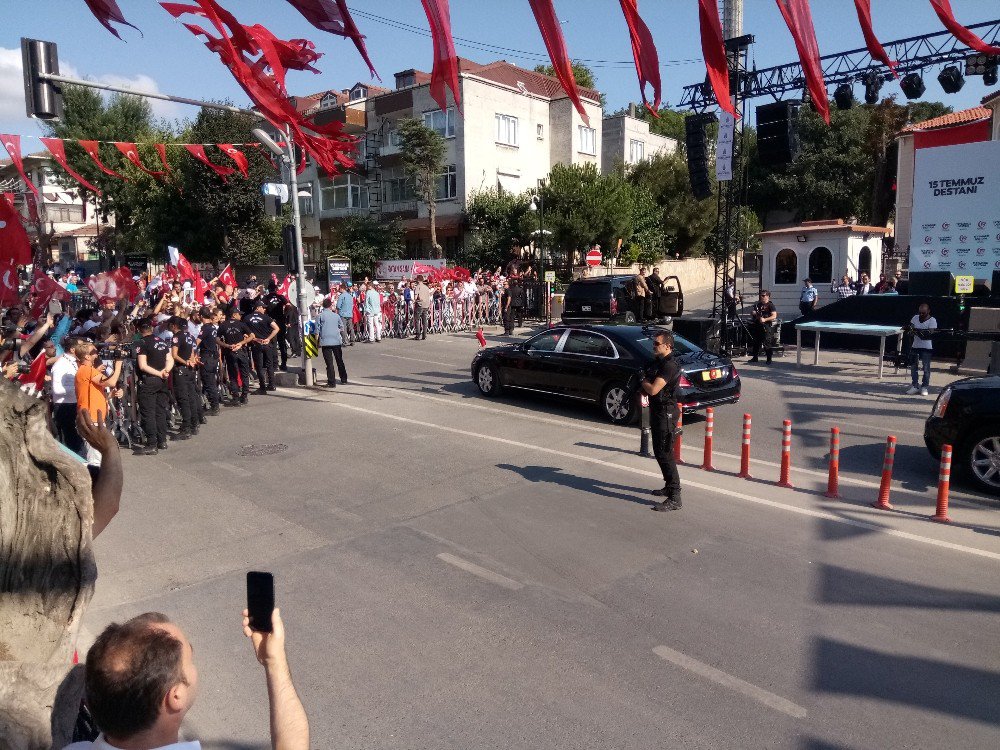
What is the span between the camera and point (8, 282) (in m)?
8.03

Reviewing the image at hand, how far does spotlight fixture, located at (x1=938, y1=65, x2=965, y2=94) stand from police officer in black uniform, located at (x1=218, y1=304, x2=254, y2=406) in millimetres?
17566

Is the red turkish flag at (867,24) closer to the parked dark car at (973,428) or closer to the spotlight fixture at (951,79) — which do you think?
the parked dark car at (973,428)

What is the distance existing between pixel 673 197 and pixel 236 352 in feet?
116

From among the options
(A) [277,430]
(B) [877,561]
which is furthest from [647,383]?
(A) [277,430]

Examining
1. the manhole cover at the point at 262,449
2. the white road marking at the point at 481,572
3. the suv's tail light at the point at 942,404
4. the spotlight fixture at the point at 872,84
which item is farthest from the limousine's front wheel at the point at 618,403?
the spotlight fixture at the point at 872,84

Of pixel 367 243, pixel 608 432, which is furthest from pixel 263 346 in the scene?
pixel 367 243

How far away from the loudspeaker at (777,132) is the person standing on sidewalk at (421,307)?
1049 cm

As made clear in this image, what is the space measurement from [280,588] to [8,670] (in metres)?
3.69

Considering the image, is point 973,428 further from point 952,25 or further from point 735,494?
point 952,25

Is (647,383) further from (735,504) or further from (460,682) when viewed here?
(460,682)

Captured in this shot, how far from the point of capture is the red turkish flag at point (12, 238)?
25.6 feet

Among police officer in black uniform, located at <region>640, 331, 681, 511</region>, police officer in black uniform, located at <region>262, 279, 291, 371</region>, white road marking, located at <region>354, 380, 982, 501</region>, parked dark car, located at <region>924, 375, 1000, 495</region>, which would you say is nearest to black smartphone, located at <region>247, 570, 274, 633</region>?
police officer in black uniform, located at <region>640, 331, 681, 511</region>

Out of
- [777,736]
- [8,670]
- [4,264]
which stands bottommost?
[777,736]

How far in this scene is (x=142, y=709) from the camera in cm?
199
